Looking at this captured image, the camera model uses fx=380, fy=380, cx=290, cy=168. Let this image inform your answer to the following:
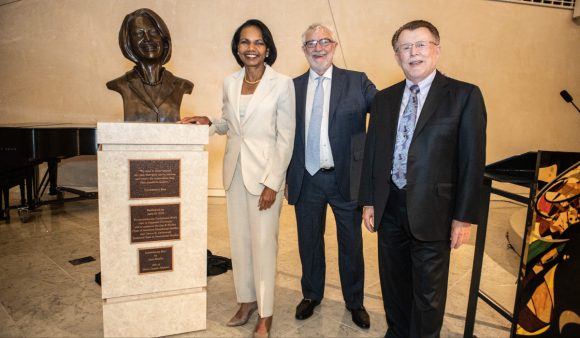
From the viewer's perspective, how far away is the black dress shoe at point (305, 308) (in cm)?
241

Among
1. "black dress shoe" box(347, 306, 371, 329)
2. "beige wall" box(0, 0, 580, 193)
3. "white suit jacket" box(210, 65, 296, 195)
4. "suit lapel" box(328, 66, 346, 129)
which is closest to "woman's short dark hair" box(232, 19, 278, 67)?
"white suit jacket" box(210, 65, 296, 195)

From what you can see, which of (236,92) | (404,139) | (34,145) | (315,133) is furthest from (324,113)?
(34,145)

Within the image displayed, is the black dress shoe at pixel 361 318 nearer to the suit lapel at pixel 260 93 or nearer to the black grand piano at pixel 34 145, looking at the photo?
the suit lapel at pixel 260 93

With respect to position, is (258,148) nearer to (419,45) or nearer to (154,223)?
(154,223)

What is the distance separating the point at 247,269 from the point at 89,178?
16.1 ft

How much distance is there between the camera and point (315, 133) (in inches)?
89.7

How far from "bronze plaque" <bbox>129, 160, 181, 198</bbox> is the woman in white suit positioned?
27 cm

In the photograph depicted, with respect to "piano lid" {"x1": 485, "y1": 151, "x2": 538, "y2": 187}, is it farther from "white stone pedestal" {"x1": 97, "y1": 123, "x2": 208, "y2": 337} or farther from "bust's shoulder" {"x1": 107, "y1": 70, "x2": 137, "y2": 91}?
"bust's shoulder" {"x1": 107, "y1": 70, "x2": 137, "y2": 91}

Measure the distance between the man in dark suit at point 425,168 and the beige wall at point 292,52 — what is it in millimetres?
4477

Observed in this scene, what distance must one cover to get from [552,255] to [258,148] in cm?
145

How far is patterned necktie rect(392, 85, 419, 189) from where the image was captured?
5.60 feet

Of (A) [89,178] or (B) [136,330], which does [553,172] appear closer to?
(B) [136,330]

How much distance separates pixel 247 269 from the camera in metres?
2.24

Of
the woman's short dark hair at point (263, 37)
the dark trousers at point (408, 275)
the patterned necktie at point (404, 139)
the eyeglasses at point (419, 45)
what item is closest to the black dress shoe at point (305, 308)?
the dark trousers at point (408, 275)
